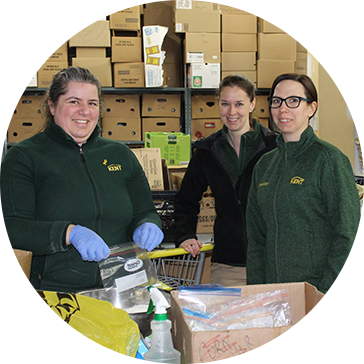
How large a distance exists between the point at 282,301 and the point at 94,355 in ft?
1.48

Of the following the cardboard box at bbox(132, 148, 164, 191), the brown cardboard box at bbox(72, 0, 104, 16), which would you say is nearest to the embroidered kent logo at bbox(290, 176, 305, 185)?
the cardboard box at bbox(132, 148, 164, 191)

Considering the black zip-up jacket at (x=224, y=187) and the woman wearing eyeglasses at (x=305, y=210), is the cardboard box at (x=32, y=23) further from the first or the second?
the woman wearing eyeglasses at (x=305, y=210)

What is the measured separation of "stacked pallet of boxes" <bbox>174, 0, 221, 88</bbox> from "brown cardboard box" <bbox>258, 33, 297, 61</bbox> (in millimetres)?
451

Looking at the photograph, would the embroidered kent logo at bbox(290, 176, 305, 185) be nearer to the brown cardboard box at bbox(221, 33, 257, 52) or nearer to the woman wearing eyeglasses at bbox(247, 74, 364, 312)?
the woman wearing eyeglasses at bbox(247, 74, 364, 312)

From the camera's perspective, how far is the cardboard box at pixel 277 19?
4.29m

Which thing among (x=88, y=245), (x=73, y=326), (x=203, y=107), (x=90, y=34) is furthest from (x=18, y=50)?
(x=73, y=326)

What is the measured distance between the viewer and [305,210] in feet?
4.53

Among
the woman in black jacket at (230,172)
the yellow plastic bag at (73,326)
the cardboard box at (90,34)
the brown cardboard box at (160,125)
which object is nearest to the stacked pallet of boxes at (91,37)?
the cardboard box at (90,34)

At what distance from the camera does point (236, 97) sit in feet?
6.75

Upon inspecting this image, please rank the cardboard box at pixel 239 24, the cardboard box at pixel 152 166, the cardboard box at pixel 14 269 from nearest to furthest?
1. the cardboard box at pixel 14 269
2. the cardboard box at pixel 152 166
3. the cardboard box at pixel 239 24

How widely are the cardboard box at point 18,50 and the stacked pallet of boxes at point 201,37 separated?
4.68ft

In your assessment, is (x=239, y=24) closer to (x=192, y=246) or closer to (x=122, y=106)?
(x=122, y=106)

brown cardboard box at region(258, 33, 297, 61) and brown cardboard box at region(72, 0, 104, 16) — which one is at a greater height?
brown cardboard box at region(72, 0, 104, 16)

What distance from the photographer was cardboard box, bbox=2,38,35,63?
13.6ft
